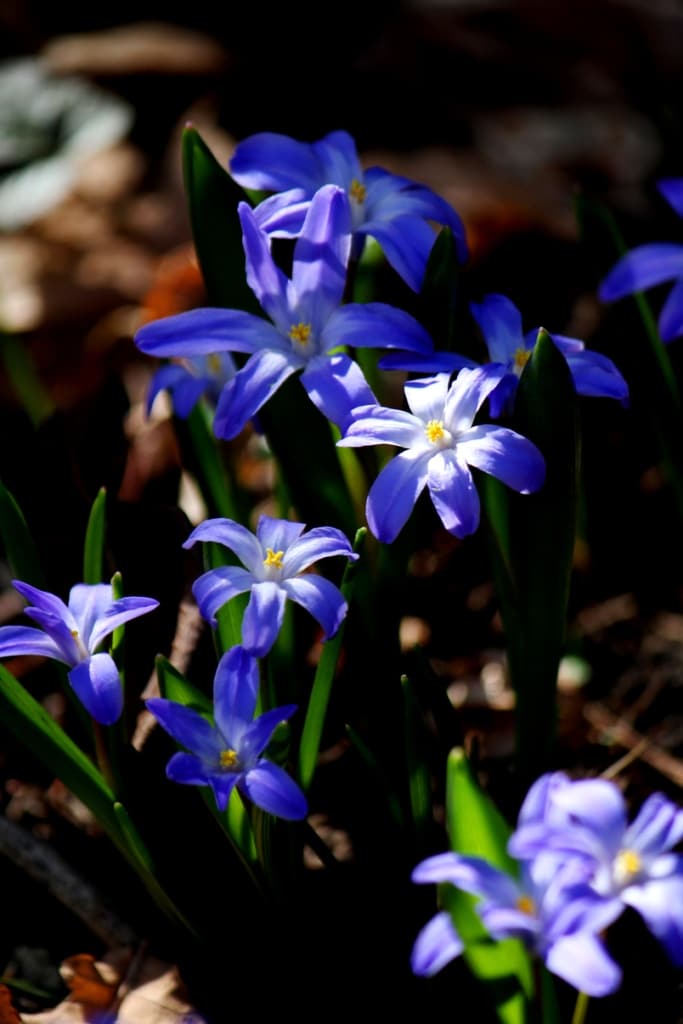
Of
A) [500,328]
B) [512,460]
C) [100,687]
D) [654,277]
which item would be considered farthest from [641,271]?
[100,687]

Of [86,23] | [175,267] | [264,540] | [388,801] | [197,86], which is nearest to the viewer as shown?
[264,540]

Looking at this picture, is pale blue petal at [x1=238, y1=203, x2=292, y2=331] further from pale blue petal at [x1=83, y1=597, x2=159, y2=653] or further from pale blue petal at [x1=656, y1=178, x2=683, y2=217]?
pale blue petal at [x1=656, y1=178, x2=683, y2=217]

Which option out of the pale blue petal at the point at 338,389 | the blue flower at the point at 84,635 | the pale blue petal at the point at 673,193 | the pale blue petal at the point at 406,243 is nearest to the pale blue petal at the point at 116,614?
the blue flower at the point at 84,635

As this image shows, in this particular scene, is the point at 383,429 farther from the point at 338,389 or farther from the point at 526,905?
the point at 526,905

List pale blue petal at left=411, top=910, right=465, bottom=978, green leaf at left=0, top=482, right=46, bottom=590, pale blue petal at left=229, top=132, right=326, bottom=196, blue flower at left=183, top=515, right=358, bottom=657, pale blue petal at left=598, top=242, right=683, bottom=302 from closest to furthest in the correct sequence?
pale blue petal at left=411, top=910, right=465, bottom=978, blue flower at left=183, top=515, right=358, bottom=657, green leaf at left=0, top=482, right=46, bottom=590, pale blue petal at left=229, top=132, right=326, bottom=196, pale blue petal at left=598, top=242, right=683, bottom=302

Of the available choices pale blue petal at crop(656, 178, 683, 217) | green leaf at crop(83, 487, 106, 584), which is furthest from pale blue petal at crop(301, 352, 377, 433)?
pale blue petal at crop(656, 178, 683, 217)

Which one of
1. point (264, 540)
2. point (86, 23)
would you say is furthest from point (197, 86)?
point (264, 540)

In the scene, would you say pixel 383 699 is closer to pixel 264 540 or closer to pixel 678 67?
pixel 264 540
